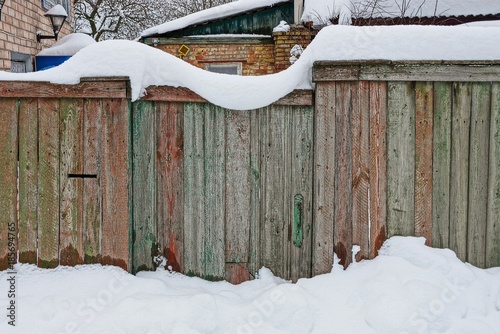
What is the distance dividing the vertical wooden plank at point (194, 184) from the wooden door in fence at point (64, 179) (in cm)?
45

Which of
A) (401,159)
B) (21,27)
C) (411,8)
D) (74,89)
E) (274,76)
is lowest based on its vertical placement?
(401,159)

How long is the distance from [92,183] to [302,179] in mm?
1600

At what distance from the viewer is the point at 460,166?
3230 mm

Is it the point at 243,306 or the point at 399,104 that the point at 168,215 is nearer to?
the point at 243,306

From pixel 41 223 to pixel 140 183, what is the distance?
2.59ft

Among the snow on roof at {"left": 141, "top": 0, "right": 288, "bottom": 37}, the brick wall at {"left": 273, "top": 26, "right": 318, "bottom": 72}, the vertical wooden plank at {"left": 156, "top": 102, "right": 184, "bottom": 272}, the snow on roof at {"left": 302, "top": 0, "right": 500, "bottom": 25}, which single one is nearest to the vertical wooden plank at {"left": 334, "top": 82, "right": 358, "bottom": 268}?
the vertical wooden plank at {"left": 156, "top": 102, "right": 184, "bottom": 272}

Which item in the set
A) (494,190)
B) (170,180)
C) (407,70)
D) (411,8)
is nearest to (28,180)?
(170,180)

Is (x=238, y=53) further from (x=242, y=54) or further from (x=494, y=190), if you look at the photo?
(x=494, y=190)

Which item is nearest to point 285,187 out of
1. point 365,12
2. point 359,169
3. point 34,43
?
point 359,169

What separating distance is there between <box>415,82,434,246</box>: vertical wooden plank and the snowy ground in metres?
0.14

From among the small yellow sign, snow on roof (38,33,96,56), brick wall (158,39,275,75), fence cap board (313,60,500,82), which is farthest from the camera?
the small yellow sign

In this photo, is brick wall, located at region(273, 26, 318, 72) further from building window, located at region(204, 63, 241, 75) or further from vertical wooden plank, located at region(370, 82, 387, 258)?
vertical wooden plank, located at region(370, 82, 387, 258)

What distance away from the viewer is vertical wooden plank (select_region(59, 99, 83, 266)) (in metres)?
3.26

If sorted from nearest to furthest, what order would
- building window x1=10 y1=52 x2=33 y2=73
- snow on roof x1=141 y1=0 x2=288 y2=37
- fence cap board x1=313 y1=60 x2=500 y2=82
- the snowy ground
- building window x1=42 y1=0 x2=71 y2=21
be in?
the snowy ground → fence cap board x1=313 y1=60 x2=500 y2=82 → building window x1=10 y1=52 x2=33 y2=73 → building window x1=42 y1=0 x2=71 y2=21 → snow on roof x1=141 y1=0 x2=288 y2=37
